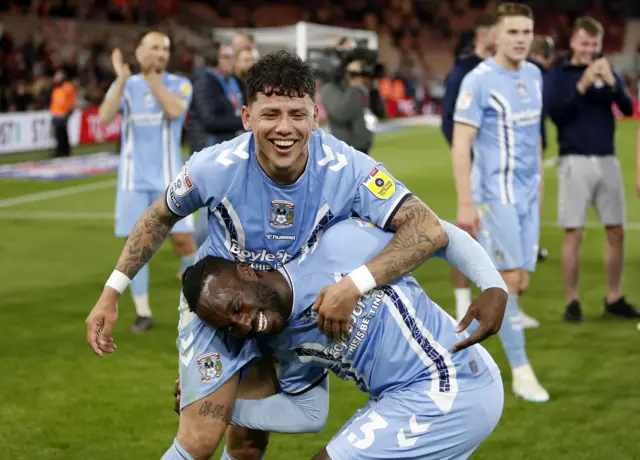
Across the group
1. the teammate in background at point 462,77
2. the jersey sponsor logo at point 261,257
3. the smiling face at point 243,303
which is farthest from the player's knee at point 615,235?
the smiling face at point 243,303

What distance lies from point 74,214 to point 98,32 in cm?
1832

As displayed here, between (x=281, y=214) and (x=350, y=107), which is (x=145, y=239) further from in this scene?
(x=350, y=107)

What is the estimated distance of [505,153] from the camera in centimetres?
620

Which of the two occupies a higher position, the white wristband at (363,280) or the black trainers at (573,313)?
the white wristband at (363,280)

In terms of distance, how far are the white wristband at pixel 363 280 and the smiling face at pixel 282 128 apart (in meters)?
0.46

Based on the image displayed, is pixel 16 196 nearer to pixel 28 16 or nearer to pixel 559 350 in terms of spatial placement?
pixel 559 350

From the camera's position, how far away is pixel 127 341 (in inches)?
294

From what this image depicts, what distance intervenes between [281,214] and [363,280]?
45 cm

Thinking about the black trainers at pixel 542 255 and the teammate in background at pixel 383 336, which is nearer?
the teammate in background at pixel 383 336

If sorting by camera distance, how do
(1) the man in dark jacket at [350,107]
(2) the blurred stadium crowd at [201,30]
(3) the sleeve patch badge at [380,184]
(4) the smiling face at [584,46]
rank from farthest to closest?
(2) the blurred stadium crowd at [201,30] < (1) the man in dark jacket at [350,107] < (4) the smiling face at [584,46] < (3) the sleeve patch badge at [380,184]

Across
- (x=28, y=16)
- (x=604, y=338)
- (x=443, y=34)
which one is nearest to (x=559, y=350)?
(x=604, y=338)

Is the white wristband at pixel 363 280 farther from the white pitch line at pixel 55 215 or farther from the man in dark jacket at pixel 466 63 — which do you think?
the white pitch line at pixel 55 215

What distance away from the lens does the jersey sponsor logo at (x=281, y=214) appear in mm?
3568

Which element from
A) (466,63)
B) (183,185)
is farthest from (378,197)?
(466,63)
